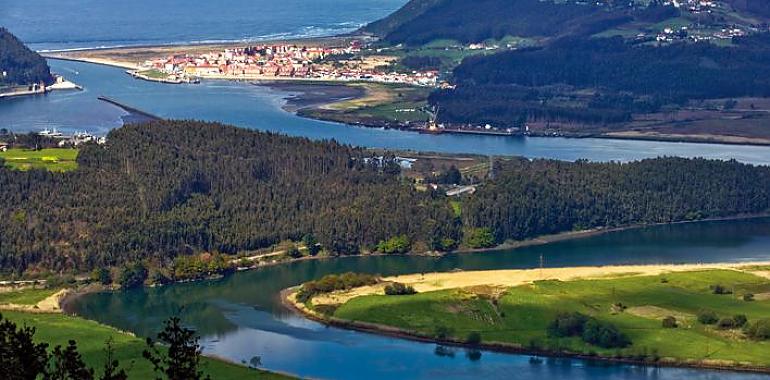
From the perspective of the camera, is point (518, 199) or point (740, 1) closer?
point (518, 199)

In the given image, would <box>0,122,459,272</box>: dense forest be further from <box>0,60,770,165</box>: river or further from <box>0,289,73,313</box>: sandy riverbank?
<box>0,60,770,165</box>: river

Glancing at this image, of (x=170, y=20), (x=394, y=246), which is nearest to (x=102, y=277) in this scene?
(x=394, y=246)

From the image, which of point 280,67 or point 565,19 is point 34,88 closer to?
point 280,67

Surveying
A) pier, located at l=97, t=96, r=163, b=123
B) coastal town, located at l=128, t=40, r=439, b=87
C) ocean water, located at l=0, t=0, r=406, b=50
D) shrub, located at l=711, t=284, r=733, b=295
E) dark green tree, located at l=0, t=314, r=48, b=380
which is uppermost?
dark green tree, located at l=0, t=314, r=48, b=380

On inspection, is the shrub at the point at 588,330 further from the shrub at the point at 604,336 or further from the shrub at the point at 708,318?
the shrub at the point at 708,318

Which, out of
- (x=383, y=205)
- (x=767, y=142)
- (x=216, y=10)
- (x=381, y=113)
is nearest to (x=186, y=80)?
(x=381, y=113)

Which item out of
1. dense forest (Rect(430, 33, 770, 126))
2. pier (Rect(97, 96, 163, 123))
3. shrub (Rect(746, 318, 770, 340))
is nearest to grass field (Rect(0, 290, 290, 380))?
shrub (Rect(746, 318, 770, 340))

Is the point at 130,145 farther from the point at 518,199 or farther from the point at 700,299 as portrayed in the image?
the point at 700,299
